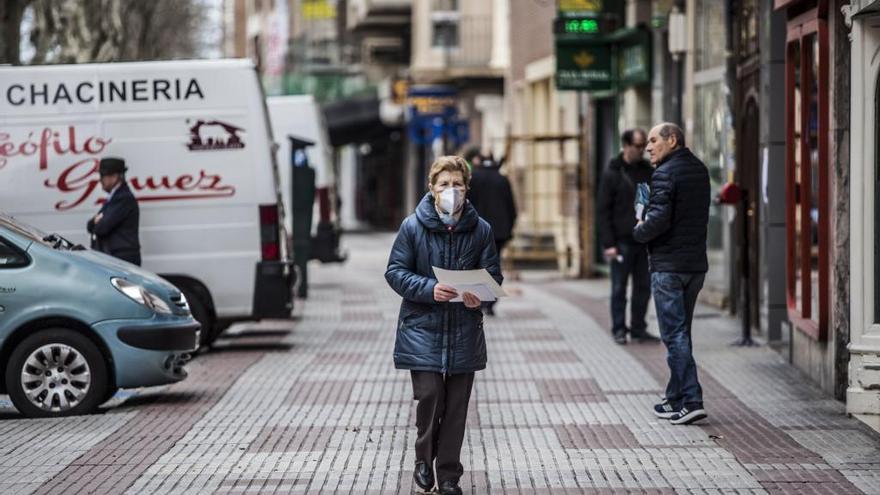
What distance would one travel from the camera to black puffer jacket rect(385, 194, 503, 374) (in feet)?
29.0

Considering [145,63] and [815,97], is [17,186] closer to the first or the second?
[145,63]

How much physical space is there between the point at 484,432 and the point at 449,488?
7.80ft

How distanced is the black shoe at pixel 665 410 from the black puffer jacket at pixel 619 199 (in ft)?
15.4

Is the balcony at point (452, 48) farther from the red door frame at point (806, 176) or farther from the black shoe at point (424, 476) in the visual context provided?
the black shoe at point (424, 476)

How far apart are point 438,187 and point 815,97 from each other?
5.66 meters

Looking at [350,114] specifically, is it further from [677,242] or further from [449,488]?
[449,488]

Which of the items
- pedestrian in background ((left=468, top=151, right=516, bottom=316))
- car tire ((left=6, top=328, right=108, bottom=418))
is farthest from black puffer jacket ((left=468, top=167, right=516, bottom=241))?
car tire ((left=6, top=328, right=108, bottom=418))

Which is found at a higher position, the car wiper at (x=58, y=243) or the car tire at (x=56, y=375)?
the car wiper at (x=58, y=243)

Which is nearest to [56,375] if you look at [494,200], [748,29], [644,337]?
[644,337]

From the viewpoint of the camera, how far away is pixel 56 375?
12.2 m

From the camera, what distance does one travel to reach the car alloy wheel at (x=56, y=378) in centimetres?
1211

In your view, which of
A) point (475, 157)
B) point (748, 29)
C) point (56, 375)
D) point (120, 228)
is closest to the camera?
point (56, 375)

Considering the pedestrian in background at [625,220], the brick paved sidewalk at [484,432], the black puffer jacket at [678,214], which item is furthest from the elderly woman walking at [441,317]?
the pedestrian in background at [625,220]

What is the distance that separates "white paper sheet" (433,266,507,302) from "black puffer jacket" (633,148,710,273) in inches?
119
